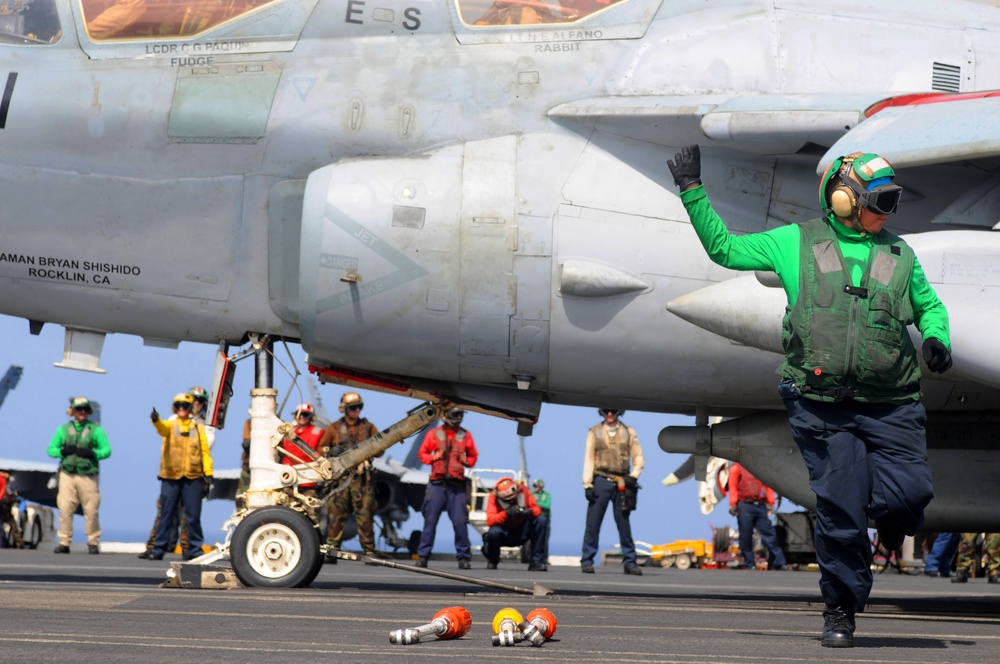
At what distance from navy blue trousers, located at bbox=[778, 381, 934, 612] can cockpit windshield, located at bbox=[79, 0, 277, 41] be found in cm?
453

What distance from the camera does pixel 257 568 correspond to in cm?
844

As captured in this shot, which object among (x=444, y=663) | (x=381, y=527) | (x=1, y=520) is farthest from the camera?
(x=381, y=527)

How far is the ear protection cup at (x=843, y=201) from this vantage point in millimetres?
5434

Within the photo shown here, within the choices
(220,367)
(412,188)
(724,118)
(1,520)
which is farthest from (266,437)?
(1,520)

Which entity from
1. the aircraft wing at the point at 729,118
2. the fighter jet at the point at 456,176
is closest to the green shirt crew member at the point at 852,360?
the aircraft wing at the point at 729,118

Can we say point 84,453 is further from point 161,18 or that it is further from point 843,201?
point 843,201

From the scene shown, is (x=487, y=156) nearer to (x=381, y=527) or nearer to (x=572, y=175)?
(x=572, y=175)

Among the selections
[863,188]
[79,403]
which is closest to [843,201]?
[863,188]

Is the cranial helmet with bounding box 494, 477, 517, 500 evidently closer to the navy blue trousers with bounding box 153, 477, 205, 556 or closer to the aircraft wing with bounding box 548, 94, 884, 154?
the navy blue trousers with bounding box 153, 477, 205, 556

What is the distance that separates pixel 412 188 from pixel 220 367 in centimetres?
184

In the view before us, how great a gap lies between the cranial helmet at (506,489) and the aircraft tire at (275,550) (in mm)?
7583

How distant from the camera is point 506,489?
16109mm

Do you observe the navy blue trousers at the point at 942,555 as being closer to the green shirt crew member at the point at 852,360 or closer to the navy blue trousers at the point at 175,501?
the navy blue trousers at the point at 175,501

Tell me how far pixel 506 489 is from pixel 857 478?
10913mm
